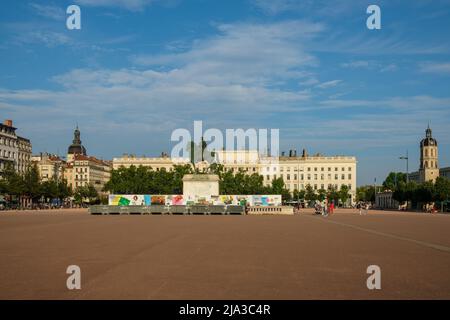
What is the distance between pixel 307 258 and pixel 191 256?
335cm

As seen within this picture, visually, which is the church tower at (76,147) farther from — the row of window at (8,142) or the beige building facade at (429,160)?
the beige building facade at (429,160)

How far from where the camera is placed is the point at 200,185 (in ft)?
230

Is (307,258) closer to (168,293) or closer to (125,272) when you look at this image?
(125,272)

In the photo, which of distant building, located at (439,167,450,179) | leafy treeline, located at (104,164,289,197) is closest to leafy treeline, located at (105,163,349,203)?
leafy treeline, located at (104,164,289,197)

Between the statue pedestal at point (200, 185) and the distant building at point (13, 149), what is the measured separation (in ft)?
175

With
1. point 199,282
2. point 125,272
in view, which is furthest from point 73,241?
point 199,282

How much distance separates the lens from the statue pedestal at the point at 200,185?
70000 millimetres

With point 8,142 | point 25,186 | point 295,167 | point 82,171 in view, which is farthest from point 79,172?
point 25,186

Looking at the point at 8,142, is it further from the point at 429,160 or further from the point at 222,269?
the point at 222,269

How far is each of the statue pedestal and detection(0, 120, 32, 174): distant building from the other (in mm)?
53251

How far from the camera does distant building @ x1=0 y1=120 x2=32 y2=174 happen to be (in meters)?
114

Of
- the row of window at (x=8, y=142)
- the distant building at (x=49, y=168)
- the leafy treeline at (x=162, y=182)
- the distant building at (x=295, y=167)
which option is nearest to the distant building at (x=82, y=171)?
the distant building at (x=49, y=168)

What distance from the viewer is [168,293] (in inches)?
393
